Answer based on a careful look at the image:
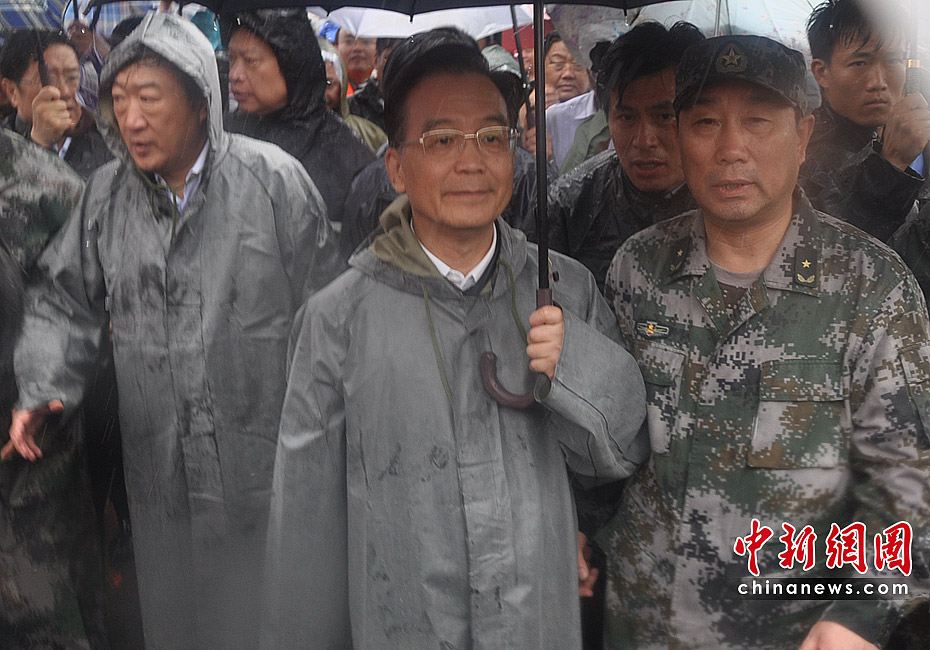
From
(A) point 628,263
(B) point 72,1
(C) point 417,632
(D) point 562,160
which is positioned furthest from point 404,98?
(C) point 417,632

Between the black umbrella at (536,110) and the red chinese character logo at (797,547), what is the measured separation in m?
0.69

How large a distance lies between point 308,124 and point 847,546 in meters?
1.65

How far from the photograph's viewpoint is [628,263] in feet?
7.06

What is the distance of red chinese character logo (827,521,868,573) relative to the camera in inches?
79.5

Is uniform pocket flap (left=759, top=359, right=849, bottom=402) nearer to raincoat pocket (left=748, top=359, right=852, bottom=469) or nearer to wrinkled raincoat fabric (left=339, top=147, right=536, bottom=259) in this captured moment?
raincoat pocket (left=748, top=359, right=852, bottom=469)

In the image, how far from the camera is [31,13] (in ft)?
7.16

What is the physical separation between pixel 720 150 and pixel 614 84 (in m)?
0.31

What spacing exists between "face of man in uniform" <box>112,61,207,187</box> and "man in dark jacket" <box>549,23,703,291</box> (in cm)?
91

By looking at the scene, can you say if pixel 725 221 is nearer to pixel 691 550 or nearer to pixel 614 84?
pixel 614 84

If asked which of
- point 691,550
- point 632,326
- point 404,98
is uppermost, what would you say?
point 404,98

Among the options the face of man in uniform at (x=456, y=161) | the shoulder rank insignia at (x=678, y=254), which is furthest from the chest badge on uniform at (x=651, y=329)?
the face of man in uniform at (x=456, y=161)

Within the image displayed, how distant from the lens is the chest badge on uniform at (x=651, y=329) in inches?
82.0

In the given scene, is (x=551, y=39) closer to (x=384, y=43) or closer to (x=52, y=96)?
(x=384, y=43)

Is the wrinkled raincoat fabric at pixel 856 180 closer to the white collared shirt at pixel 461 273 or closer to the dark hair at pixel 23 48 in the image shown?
the white collared shirt at pixel 461 273
